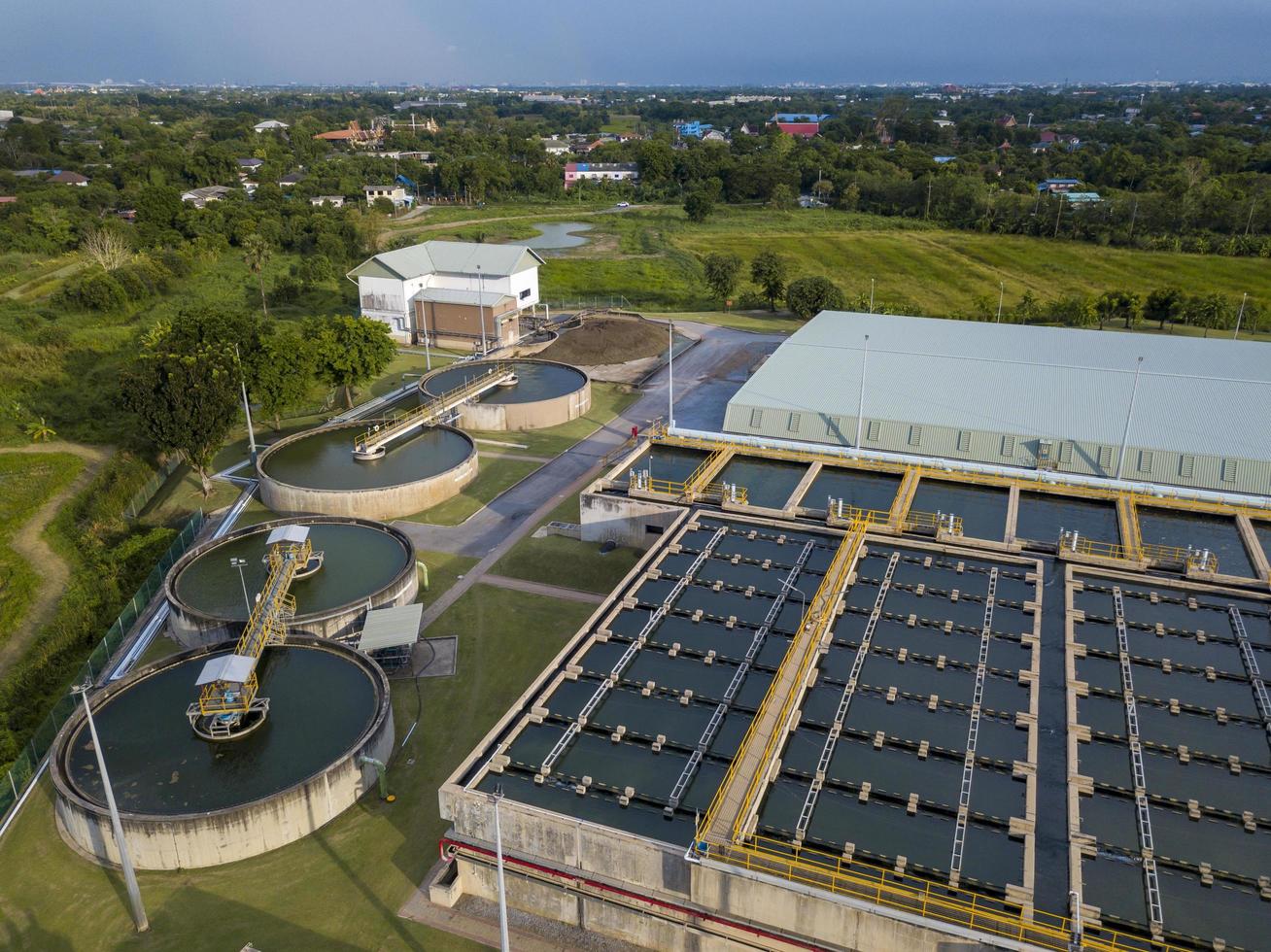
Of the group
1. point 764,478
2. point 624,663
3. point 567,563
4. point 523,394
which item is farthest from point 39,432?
point 624,663

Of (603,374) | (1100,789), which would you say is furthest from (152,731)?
(603,374)

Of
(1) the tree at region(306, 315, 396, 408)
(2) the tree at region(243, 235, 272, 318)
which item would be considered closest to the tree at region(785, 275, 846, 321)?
(1) the tree at region(306, 315, 396, 408)

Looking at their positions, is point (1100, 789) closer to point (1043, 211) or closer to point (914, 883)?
point (914, 883)

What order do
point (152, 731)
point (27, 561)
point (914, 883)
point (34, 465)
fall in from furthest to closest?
point (34, 465), point (27, 561), point (152, 731), point (914, 883)

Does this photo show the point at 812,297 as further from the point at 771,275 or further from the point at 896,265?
the point at 896,265

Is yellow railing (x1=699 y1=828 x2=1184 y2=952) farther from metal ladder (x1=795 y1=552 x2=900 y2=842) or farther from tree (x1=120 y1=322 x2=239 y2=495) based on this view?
tree (x1=120 y1=322 x2=239 y2=495)

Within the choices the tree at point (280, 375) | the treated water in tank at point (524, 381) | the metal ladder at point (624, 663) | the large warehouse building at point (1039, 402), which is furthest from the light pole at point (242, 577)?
the large warehouse building at point (1039, 402)

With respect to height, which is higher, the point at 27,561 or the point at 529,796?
the point at 529,796
